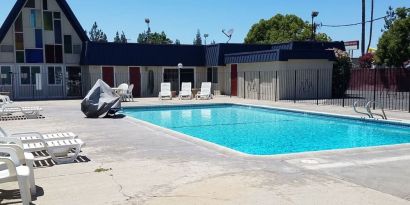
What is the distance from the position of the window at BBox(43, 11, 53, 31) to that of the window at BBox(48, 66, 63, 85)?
8.94ft

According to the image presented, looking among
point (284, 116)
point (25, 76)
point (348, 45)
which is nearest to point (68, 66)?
point (25, 76)

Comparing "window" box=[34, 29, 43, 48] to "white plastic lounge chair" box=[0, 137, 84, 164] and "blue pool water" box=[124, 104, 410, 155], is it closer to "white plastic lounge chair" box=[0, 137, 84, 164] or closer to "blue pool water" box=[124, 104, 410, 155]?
"blue pool water" box=[124, 104, 410, 155]

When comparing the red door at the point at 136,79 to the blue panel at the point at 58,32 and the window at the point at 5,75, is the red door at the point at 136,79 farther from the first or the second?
the window at the point at 5,75

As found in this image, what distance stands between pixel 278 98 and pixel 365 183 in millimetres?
17983

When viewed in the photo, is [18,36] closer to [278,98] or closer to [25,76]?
[25,76]

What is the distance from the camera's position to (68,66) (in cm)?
2903

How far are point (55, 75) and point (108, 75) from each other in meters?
3.62

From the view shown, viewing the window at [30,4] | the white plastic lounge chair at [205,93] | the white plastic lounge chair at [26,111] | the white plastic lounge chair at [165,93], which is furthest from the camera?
the window at [30,4]

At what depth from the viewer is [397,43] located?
105ft

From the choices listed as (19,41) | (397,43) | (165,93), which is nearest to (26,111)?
(165,93)

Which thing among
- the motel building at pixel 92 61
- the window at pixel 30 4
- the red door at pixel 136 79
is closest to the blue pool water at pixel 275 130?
the motel building at pixel 92 61

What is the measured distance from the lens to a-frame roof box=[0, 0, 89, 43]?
87.8ft

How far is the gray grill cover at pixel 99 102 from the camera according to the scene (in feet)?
50.0

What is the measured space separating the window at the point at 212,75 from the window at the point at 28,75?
12143 mm
